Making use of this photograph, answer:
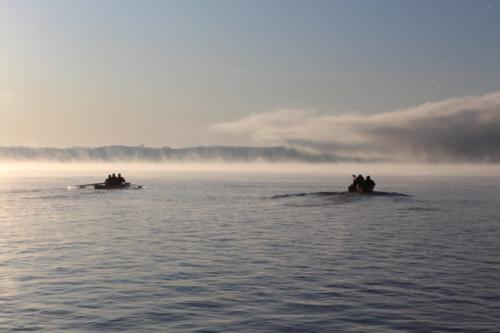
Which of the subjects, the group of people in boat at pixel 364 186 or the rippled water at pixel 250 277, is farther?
the group of people in boat at pixel 364 186

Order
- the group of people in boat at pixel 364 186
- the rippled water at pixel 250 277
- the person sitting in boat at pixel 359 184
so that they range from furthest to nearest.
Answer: the person sitting in boat at pixel 359 184
the group of people in boat at pixel 364 186
the rippled water at pixel 250 277

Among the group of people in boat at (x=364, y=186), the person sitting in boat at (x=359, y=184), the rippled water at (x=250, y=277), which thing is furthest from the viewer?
the person sitting in boat at (x=359, y=184)

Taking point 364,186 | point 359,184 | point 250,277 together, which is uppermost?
point 359,184

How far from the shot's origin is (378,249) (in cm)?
4812

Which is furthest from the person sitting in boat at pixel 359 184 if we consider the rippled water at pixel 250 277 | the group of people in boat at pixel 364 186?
the rippled water at pixel 250 277

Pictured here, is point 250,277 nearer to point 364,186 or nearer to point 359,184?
point 364,186

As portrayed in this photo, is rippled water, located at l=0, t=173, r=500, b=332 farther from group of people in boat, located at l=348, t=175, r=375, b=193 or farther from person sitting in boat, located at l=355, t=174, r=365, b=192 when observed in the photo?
person sitting in boat, located at l=355, t=174, r=365, b=192

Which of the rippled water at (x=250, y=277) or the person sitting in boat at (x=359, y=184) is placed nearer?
the rippled water at (x=250, y=277)

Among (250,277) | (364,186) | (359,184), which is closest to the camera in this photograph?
(250,277)

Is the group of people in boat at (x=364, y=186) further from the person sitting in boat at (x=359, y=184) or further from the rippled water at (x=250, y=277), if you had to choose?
the rippled water at (x=250, y=277)

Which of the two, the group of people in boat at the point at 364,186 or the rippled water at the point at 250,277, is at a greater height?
the group of people in boat at the point at 364,186

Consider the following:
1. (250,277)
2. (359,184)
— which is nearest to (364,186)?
(359,184)

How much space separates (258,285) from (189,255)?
12.9 meters

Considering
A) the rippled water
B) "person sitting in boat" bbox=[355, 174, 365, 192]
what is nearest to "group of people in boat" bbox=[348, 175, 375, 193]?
"person sitting in boat" bbox=[355, 174, 365, 192]
